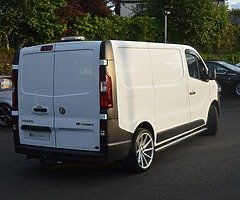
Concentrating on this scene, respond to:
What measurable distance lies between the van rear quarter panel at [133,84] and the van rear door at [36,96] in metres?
0.98

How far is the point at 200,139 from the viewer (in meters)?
9.53

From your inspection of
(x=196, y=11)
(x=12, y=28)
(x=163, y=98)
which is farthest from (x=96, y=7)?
(x=163, y=98)

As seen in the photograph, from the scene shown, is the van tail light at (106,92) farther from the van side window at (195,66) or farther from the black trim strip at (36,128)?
the van side window at (195,66)

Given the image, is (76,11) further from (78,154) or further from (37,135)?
(78,154)

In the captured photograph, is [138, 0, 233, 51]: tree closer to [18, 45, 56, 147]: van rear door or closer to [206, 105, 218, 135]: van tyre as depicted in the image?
[206, 105, 218, 135]: van tyre

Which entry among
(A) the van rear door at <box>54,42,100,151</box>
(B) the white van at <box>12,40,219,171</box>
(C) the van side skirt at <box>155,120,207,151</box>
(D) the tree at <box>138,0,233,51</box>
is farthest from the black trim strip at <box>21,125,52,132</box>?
(D) the tree at <box>138,0,233,51</box>

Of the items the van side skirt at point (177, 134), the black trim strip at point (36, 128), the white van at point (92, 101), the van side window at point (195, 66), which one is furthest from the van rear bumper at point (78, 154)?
the van side window at point (195, 66)

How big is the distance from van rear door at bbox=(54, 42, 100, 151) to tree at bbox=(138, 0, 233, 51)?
64.8 ft

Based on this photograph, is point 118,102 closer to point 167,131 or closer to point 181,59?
point 167,131

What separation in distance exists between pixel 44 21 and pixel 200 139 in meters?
11.4

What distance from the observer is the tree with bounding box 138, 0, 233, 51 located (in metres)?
25.8

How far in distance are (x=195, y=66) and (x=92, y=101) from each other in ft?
10.6

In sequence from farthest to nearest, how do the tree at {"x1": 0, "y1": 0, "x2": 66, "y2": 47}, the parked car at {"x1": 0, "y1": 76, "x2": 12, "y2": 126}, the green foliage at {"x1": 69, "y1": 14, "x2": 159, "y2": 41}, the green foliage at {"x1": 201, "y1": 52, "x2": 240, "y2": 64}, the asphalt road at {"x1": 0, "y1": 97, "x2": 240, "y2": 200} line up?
the green foliage at {"x1": 201, "y1": 52, "x2": 240, "y2": 64}
the green foliage at {"x1": 69, "y1": 14, "x2": 159, "y2": 41}
the tree at {"x1": 0, "y1": 0, "x2": 66, "y2": 47}
the parked car at {"x1": 0, "y1": 76, "x2": 12, "y2": 126}
the asphalt road at {"x1": 0, "y1": 97, "x2": 240, "y2": 200}

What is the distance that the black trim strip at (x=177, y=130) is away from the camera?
24.5ft
